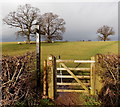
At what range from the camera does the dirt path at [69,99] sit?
323 cm

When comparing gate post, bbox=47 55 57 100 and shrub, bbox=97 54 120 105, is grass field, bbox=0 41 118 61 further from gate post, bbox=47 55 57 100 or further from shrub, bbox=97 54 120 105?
shrub, bbox=97 54 120 105

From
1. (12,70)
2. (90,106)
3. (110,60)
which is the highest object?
(110,60)

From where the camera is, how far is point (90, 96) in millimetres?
3439

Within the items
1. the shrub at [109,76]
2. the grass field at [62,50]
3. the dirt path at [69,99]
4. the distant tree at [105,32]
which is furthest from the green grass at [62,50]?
the distant tree at [105,32]

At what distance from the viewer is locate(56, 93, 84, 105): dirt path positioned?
10.6ft

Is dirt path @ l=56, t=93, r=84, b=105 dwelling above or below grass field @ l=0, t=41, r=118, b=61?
below

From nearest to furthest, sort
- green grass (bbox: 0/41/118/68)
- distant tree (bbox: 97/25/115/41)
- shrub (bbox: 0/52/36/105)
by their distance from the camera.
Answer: shrub (bbox: 0/52/36/105) → green grass (bbox: 0/41/118/68) → distant tree (bbox: 97/25/115/41)

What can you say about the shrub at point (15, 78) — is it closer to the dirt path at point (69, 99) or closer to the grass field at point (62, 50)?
the dirt path at point (69, 99)

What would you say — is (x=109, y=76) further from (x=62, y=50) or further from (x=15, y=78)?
(x=62, y=50)

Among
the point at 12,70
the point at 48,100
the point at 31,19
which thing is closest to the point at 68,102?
the point at 48,100

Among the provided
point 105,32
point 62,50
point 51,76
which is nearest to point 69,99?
point 51,76

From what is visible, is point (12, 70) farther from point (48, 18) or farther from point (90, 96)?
point (48, 18)

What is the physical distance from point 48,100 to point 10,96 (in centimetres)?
127

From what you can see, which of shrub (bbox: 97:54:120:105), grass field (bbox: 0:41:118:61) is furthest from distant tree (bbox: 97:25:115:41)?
shrub (bbox: 97:54:120:105)
